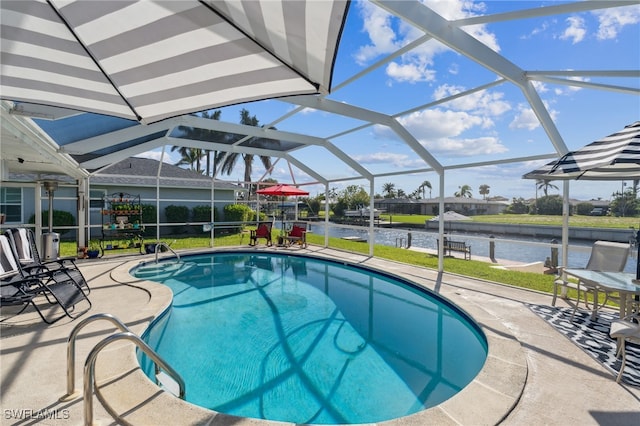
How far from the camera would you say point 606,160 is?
4.11m

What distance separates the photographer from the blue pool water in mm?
3770

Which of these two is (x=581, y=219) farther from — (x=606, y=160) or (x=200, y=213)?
(x=200, y=213)

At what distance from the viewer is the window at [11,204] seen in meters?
13.9

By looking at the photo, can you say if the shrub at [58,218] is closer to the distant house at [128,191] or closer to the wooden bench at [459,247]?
the distant house at [128,191]

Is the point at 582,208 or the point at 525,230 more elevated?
the point at 582,208

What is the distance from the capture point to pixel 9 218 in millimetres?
14391

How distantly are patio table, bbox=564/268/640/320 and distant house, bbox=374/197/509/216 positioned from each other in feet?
15.3

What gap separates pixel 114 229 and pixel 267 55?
12919 mm

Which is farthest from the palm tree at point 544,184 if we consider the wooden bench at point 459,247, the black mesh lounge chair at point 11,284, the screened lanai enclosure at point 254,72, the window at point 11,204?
the window at point 11,204

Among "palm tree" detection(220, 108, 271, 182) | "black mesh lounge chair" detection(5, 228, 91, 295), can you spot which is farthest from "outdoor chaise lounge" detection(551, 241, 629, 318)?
"palm tree" detection(220, 108, 271, 182)

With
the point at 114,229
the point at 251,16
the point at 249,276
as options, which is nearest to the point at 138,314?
the point at 249,276

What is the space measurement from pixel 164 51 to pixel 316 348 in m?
4.61

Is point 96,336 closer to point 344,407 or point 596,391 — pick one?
point 344,407

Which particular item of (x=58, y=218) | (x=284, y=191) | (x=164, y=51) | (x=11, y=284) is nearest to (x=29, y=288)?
(x=11, y=284)
